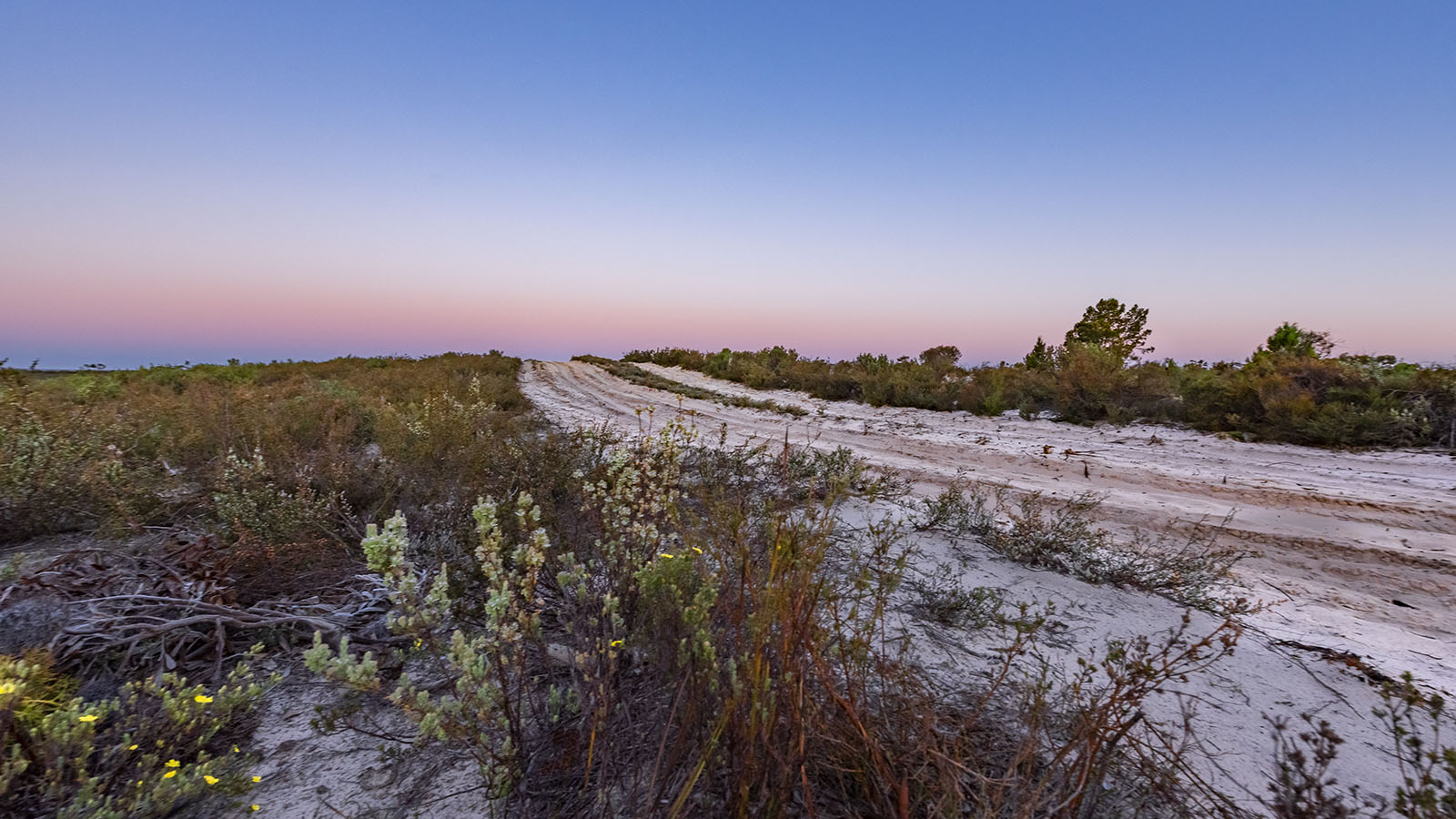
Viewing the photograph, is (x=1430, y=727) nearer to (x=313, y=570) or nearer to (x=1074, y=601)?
(x=1074, y=601)

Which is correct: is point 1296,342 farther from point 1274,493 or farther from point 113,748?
point 113,748

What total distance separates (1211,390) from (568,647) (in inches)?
423

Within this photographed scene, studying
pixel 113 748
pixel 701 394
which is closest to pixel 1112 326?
pixel 701 394

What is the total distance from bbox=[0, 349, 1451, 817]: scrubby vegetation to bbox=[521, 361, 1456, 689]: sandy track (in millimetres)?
679

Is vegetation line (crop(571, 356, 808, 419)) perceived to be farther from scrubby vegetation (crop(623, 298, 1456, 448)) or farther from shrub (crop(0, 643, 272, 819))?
shrub (crop(0, 643, 272, 819))

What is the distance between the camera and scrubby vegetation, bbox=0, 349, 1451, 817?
1645 mm

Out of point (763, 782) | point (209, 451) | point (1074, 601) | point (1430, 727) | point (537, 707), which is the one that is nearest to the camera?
point (763, 782)

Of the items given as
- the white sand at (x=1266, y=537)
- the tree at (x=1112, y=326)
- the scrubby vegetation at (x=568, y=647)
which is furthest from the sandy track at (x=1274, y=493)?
the tree at (x=1112, y=326)

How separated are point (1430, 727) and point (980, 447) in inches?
213

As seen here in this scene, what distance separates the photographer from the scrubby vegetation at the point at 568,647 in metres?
1.64

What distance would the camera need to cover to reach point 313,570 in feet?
10.2

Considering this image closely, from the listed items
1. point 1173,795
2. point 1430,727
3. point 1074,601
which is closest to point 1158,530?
point 1074,601

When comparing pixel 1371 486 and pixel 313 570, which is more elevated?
pixel 1371 486

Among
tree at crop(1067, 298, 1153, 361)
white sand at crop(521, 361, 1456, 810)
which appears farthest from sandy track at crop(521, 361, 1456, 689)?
tree at crop(1067, 298, 1153, 361)
